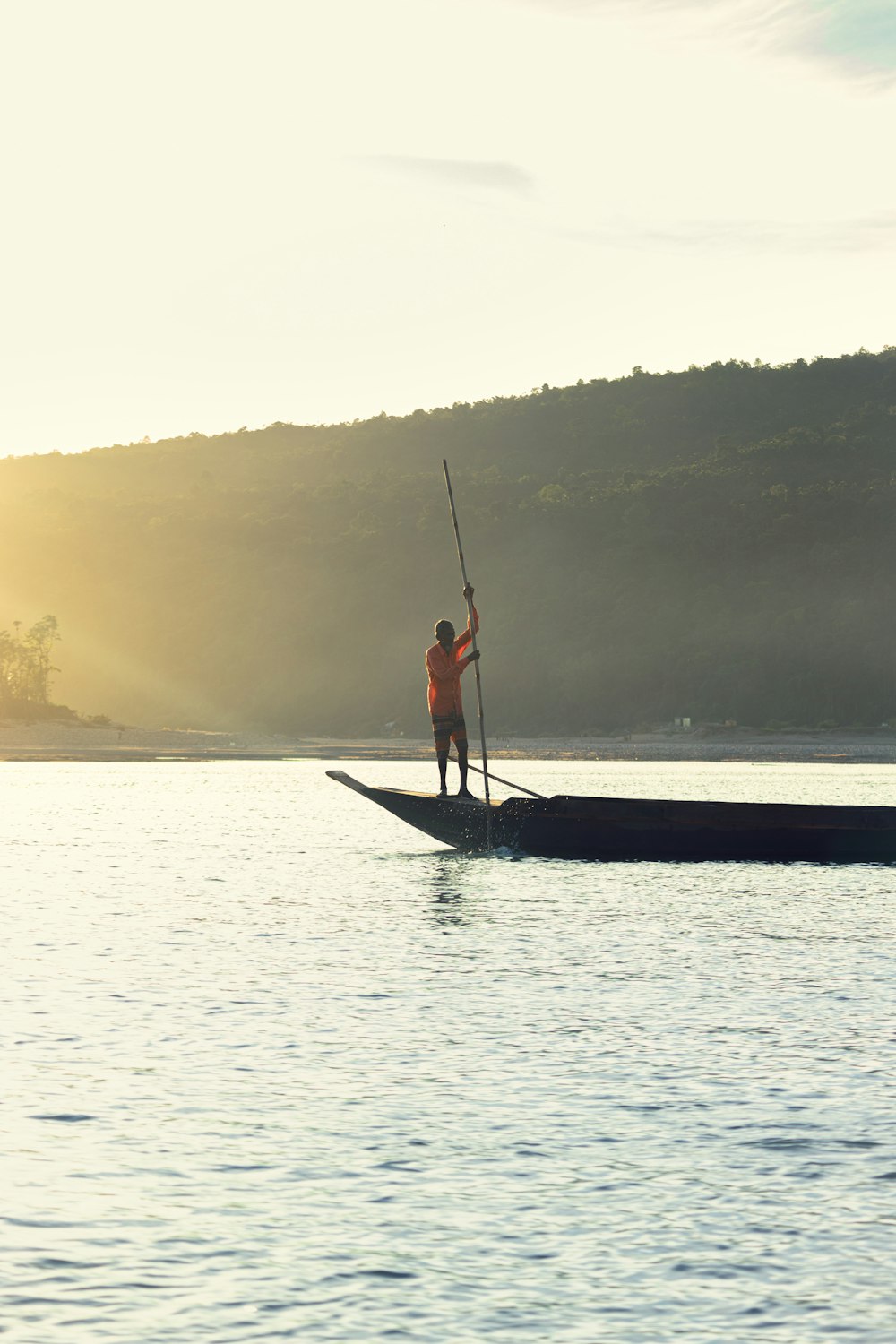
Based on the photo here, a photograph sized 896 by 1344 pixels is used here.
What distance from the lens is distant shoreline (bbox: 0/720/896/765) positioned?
77.6m

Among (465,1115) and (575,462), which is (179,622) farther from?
(465,1115)

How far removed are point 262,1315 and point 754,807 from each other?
17.7 meters

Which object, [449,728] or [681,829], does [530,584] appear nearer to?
[681,829]

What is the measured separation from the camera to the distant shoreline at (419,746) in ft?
254

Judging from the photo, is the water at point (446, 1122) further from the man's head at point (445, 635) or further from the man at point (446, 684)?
the man's head at point (445, 635)

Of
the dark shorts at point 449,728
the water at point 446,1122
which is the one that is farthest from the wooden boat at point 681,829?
the water at point 446,1122

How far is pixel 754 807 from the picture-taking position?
76.1ft

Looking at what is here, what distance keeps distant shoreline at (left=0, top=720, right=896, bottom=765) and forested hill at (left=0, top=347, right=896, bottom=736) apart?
7.00 m

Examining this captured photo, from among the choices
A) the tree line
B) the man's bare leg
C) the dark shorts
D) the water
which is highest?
the tree line

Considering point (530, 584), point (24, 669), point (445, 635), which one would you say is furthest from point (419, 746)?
point (445, 635)

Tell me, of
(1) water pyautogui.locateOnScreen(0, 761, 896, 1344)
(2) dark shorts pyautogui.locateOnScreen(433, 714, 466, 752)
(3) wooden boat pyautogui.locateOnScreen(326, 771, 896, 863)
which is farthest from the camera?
(3) wooden boat pyautogui.locateOnScreen(326, 771, 896, 863)

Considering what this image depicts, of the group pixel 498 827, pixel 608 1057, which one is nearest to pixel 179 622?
pixel 498 827

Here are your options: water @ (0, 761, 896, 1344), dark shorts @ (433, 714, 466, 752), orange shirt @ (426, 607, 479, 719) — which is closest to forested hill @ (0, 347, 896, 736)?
dark shorts @ (433, 714, 466, 752)

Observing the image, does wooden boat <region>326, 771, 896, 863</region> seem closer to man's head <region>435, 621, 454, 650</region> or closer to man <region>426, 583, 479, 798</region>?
man <region>426, 583, 479, 798</region>
